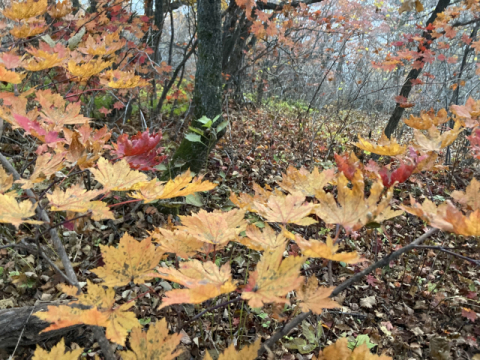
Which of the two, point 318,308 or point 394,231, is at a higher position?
point 318,308

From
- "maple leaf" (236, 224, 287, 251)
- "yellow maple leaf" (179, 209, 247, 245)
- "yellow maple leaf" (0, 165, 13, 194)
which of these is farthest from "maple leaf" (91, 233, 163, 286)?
"yellow maple leaf" (0, 165, 13, 194)

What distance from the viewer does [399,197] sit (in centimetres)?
346

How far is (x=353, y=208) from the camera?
2.31ft

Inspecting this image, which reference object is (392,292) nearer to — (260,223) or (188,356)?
(260,223)

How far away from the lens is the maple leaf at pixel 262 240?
0.73 meters

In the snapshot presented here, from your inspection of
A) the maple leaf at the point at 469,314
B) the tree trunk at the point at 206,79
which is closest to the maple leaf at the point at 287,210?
the tree trunk at the point at 206,79

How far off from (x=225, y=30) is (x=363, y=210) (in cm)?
536

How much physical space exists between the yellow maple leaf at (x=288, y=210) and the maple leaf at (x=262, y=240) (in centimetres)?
4

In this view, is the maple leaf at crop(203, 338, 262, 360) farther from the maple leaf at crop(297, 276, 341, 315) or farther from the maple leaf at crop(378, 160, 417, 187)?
the maple leaf at crop(378, 160, 417, 187)

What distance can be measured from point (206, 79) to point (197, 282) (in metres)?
2.48

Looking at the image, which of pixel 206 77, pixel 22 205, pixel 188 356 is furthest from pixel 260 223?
pixel 206 77

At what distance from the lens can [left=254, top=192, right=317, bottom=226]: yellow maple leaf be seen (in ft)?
2.54

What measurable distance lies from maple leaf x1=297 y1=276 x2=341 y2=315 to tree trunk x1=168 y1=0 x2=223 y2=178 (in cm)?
197

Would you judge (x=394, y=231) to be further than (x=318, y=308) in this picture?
Yes
